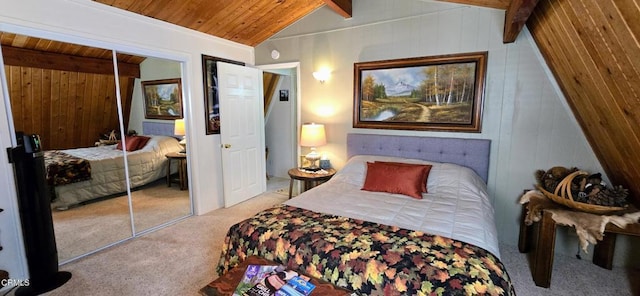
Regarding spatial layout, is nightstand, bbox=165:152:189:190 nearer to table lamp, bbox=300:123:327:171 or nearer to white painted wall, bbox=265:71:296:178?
table lamp, bbox=300:123:327:171

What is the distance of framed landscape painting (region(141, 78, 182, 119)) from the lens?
313cm

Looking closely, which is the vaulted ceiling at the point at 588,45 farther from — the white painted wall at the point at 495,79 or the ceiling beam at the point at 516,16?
the white painted wall at the point at 495,79

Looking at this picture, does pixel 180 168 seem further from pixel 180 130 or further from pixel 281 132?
pixel 281 132

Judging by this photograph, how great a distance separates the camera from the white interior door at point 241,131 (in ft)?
12.1

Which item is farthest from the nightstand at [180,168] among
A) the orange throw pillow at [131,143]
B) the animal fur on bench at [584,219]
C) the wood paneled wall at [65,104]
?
the animal fur on bench at [584,219]

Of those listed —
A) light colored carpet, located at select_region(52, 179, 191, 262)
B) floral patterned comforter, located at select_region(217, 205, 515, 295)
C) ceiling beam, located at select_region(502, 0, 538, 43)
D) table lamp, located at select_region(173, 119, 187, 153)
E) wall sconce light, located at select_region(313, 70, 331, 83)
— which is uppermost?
ceiling beam, located at select_region(502, 0, 538, 43)

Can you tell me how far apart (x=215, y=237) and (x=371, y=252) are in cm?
204

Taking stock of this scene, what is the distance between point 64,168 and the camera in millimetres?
2709

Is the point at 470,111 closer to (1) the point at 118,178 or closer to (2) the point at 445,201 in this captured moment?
(2) the point at 445,201

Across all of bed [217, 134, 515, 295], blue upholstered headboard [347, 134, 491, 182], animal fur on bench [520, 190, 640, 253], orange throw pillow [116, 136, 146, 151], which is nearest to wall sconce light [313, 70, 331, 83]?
blue upholstered headboard [347, 134, 491, 182]

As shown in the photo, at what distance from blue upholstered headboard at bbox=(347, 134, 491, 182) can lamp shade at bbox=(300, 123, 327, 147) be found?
359 millimetres

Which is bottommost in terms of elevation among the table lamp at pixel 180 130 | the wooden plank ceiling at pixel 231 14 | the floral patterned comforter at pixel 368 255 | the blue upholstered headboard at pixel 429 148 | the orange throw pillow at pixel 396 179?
the floral patterned comforter at pixel 368 255

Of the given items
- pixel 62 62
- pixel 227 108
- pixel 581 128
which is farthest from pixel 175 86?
pixel 581 128

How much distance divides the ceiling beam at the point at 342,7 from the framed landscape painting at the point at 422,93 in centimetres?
61
